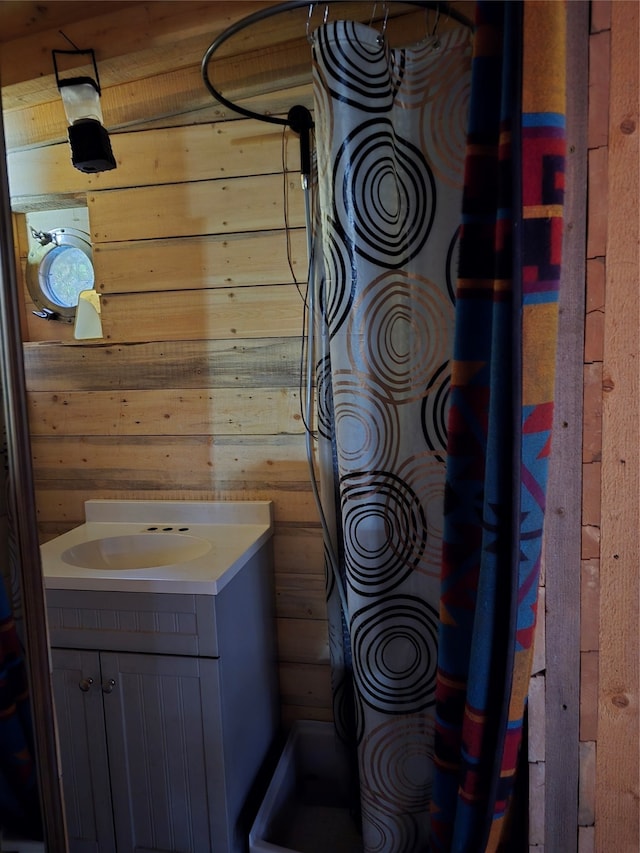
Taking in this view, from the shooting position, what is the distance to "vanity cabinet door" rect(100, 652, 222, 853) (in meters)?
1.33

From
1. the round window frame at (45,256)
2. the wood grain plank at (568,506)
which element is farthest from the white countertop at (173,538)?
the wood grain plank at (568,506)

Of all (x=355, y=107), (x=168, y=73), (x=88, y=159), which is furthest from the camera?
(x=168, y=73)

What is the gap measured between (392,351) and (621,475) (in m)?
0.43

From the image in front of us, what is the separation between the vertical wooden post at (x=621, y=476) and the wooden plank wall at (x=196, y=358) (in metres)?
0.96

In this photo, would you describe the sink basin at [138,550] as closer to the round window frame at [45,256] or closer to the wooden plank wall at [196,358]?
the wooden plank wall at [196,358]

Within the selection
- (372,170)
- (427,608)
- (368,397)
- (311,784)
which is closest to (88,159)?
(372,170)

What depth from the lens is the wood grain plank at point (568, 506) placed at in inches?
30.6

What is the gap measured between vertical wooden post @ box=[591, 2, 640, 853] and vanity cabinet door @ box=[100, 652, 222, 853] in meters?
0.82

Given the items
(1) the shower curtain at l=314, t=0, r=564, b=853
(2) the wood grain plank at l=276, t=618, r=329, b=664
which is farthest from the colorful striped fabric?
(2) the wood grain plank at l=276, t=618, r=329, b=664

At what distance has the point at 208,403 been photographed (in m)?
1.73

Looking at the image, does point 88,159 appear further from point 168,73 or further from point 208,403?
point 208,403

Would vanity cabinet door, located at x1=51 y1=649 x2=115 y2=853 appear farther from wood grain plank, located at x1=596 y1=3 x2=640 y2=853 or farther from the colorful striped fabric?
wood grain plank, located at x1=596 y1=3 x2=640 y2=853

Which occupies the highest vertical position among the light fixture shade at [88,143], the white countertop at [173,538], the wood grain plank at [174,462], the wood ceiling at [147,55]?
the wood ceiling at [147,55]

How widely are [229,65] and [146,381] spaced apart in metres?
0.89
